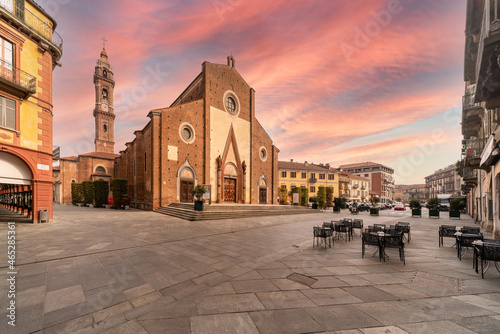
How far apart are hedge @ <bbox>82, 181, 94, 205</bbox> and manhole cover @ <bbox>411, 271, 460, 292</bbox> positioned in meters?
34.8

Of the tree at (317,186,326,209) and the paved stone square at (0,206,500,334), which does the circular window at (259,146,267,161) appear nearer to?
the tree at (317,186,326,209)

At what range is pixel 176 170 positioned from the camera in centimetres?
2236

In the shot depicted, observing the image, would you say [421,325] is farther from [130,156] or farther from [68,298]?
[130,156]

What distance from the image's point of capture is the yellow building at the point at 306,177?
49.6 metres

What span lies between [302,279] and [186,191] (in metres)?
19.9

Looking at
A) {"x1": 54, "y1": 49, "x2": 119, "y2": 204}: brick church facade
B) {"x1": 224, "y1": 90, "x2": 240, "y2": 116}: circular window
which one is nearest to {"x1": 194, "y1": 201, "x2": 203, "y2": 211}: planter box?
{"x1": 224, "y1": 90, "x2": 240, "y2": 116}: circular window

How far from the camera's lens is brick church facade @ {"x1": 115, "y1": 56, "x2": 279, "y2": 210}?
70.9 ft

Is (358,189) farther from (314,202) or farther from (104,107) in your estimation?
(104,107)

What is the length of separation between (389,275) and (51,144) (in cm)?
1883

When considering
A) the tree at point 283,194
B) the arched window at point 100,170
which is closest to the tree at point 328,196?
the tree at point 283,194

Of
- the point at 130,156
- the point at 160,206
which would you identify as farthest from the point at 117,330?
the point at 130,156

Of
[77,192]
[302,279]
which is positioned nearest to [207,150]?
[302,279]

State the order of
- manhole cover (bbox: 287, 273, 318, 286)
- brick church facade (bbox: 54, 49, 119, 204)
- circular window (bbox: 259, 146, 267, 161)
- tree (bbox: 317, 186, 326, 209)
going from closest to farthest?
1. manhole cover (bbox: 287, 273, 318, 286)
2. circular window (bbox: 259, 146, 267, 161)
3. tree (bbox: 317, 186, 326, 209)
4. brick church facade (bbox: 54, 49, 119, 204)

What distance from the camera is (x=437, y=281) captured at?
5047 millimetres
